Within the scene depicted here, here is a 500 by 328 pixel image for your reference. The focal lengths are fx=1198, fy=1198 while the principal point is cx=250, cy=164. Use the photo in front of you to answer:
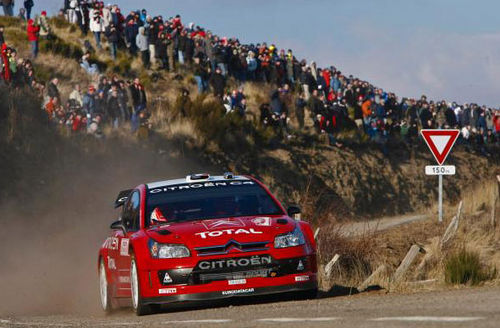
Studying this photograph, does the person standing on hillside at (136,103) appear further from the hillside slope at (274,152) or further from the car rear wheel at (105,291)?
the car rear wheel at (105,291)

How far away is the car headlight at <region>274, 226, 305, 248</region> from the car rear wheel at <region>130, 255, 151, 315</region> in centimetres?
145

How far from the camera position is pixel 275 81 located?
4622cm

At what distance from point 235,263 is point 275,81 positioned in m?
34.6

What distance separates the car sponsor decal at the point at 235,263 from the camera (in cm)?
1184

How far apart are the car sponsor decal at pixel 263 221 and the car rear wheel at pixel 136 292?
131 centimetres

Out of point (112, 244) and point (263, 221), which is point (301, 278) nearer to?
point (263, 221)

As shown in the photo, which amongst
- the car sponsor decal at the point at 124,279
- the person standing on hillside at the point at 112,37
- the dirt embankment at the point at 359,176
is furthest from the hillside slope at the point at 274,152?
the car sponsor decal at the point at 124,279

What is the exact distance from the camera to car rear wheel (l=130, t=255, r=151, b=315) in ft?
39.5

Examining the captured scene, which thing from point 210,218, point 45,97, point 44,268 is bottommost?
point 44,268

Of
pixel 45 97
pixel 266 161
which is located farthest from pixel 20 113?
pixel 266 161

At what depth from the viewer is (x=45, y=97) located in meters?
30.9

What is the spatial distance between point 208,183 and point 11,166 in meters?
16.1

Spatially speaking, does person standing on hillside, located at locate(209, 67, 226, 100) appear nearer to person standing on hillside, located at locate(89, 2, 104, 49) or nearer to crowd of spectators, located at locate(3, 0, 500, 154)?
crowd of spectators, located at locate(3, 0, 500, 154)

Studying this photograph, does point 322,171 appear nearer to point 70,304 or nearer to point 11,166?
point 11,166
